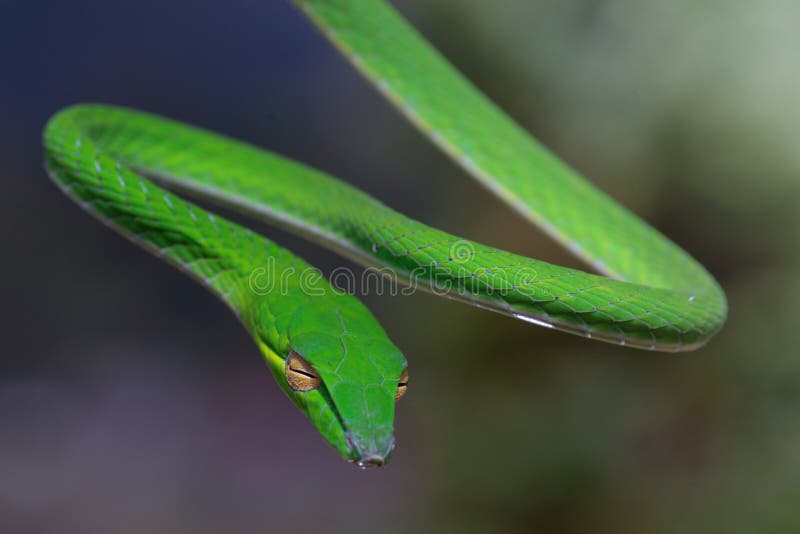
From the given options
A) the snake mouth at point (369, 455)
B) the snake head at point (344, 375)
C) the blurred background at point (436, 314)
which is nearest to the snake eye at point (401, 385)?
the snake head at point (344, 375)

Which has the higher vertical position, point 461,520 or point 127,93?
point 127,93

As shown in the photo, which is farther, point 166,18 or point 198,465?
point 166,18

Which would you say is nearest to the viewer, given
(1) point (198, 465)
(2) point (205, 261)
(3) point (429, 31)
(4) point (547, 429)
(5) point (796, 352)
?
(2) point (205, 261)

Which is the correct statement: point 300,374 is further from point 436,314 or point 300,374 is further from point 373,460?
point 436,314

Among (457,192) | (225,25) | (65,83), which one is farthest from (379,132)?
(65,83)

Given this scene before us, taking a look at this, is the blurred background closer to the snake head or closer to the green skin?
the green skin

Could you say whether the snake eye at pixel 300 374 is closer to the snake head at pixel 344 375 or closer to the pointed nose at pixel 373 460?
the snake head at pixel 344 375

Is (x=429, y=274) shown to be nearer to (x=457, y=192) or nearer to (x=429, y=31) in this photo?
(x=457, y=192)
